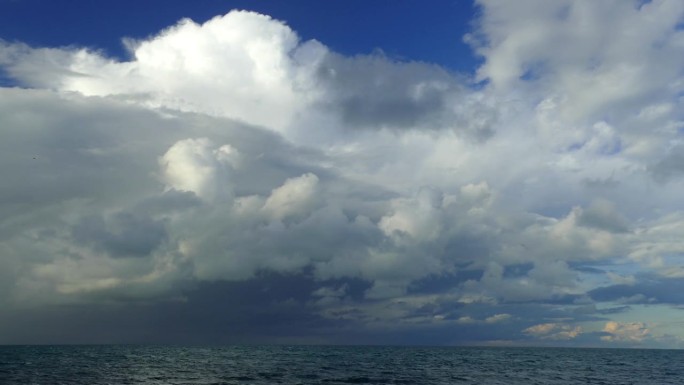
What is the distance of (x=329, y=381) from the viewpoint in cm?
8512

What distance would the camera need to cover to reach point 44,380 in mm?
84000

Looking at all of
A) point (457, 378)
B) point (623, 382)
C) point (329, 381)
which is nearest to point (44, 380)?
point (329, 381)

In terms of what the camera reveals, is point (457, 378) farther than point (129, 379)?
Yes

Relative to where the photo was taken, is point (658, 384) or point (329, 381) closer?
point (329, 381)

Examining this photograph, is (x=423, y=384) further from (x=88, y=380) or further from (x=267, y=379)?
(x=88, y=380)

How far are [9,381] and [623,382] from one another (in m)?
107

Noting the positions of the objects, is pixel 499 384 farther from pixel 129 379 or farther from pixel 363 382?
pixel 129 379

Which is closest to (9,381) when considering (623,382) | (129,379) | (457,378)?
(129,379)

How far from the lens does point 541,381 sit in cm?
9606

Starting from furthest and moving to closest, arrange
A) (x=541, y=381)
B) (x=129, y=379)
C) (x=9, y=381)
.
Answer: (x=541, y=381), (x=129, y=379), (x=9, y=381)

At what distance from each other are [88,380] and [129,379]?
6230 mm

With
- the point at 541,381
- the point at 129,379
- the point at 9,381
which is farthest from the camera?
the point at 541,381

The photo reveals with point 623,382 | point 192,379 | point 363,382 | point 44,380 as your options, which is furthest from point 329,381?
point 623,382

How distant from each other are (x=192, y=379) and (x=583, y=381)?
2821 inches
